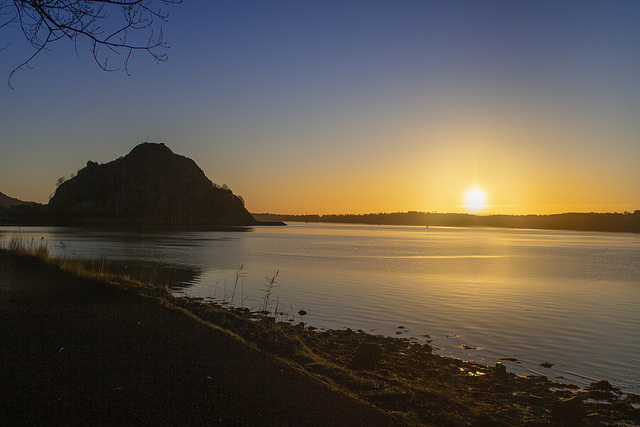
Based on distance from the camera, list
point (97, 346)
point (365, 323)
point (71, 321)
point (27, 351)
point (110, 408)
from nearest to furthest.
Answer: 1. point (110, 408)
2. point (27, 351)
3. point (97, 346)
4. point (71, 321)
5. point (365, 323)

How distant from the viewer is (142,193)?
167 m

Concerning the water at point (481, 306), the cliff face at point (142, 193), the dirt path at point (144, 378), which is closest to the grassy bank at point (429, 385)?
the dirt path at point (144, 378)

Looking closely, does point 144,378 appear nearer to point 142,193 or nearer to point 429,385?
point 429,385

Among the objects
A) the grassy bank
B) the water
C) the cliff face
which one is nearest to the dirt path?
the grassy bank

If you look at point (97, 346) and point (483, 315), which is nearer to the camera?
point (97, 346)

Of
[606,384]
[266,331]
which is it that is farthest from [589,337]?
[266,331]

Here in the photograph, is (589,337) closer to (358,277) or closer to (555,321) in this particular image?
(555,321)

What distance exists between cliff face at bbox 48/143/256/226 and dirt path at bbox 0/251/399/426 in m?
159

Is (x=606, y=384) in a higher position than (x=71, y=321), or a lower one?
lower

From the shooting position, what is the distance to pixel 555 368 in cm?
1108

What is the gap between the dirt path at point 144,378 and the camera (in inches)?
205

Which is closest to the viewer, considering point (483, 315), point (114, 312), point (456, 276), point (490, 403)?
point (490, 403)

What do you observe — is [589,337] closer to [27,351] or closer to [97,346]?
[97,346]

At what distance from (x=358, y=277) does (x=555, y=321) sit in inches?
528
